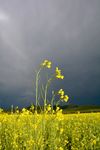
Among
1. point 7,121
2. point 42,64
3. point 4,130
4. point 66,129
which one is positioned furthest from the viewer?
point 66,129

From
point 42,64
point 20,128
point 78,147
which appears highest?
point 42,64

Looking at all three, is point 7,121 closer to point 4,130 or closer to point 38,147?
point 4,130

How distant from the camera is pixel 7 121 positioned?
12.0 m

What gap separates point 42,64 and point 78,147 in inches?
136

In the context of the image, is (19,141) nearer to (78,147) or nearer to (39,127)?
(78,147)

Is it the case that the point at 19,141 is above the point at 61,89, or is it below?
below

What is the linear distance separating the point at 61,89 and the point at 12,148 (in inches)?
94.3

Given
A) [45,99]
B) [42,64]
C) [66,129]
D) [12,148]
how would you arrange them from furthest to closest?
[66,129] < [12,148] < [42,64] < [45,99]

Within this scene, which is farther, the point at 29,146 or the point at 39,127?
the point at 29,146

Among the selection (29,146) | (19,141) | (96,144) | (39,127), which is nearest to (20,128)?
(19,141)

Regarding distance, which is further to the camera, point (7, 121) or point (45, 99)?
point (7, 121)

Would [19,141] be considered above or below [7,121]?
below

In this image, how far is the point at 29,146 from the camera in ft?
21.5

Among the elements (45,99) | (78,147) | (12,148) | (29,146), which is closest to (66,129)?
(78,147)
